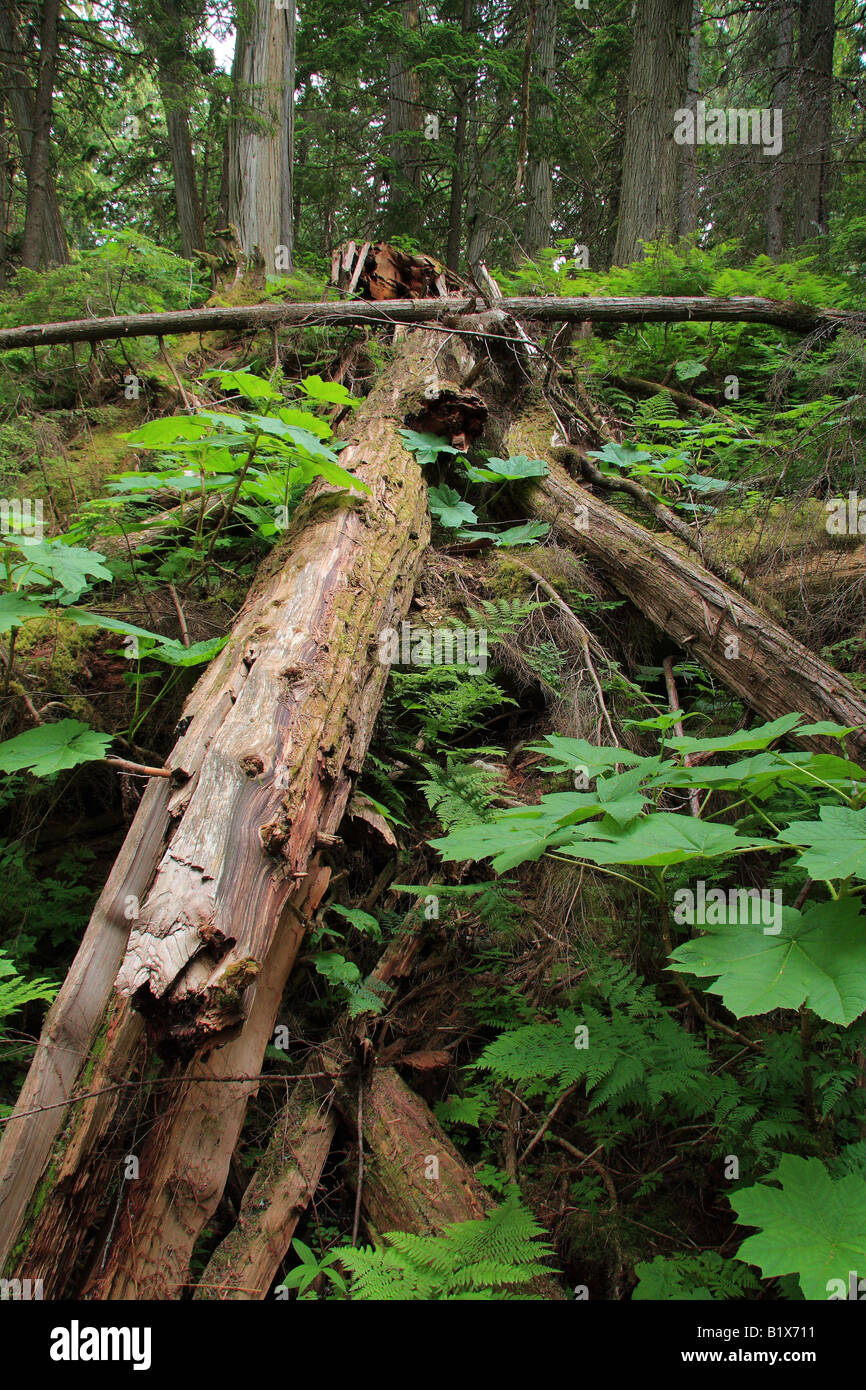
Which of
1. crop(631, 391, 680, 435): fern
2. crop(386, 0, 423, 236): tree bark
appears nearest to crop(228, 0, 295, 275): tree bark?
crop(386, 0, 423, 236): tree bark

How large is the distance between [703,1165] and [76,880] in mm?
2833

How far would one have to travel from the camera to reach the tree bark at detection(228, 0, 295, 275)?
759cm

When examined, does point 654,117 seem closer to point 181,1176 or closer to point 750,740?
point 750,740

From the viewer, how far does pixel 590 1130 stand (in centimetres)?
232

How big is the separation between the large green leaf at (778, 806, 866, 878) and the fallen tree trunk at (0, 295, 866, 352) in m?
5.05

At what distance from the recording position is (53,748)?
2586mm

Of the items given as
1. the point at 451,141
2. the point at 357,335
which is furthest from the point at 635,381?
the point at 451,141

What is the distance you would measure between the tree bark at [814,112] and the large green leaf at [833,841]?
23.5ft

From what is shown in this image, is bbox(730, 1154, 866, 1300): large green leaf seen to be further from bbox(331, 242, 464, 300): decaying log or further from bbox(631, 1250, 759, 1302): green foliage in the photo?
bbox(331, 242, 464, 300): decaying log

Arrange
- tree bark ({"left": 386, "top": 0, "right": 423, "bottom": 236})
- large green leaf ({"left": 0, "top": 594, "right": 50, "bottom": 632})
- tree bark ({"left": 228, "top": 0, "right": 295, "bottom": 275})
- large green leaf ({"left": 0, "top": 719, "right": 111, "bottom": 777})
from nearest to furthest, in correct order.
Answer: large green leaf ({"left": 0, "top": 719, "right": 111, "bottom": 777}) → large green leaf ({"left": 0, "top": 594, "right": 50, "bottom": 632}) → tree bark ({"left": 228, "top": 0, "right": 295, "bottom": 275}) → tree bark ({"left": 386, "top": 0, "right": 423, "bottom": 236})

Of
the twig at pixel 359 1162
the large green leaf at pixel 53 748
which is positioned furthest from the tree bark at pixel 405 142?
the twig at pixel 359 1162

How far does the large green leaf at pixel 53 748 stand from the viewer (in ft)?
8.05

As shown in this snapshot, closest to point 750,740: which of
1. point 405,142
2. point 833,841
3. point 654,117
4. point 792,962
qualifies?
point 833,841

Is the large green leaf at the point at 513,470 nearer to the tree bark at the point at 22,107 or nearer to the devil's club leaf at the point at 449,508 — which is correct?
the devil's club leaf at the point at 449,508
